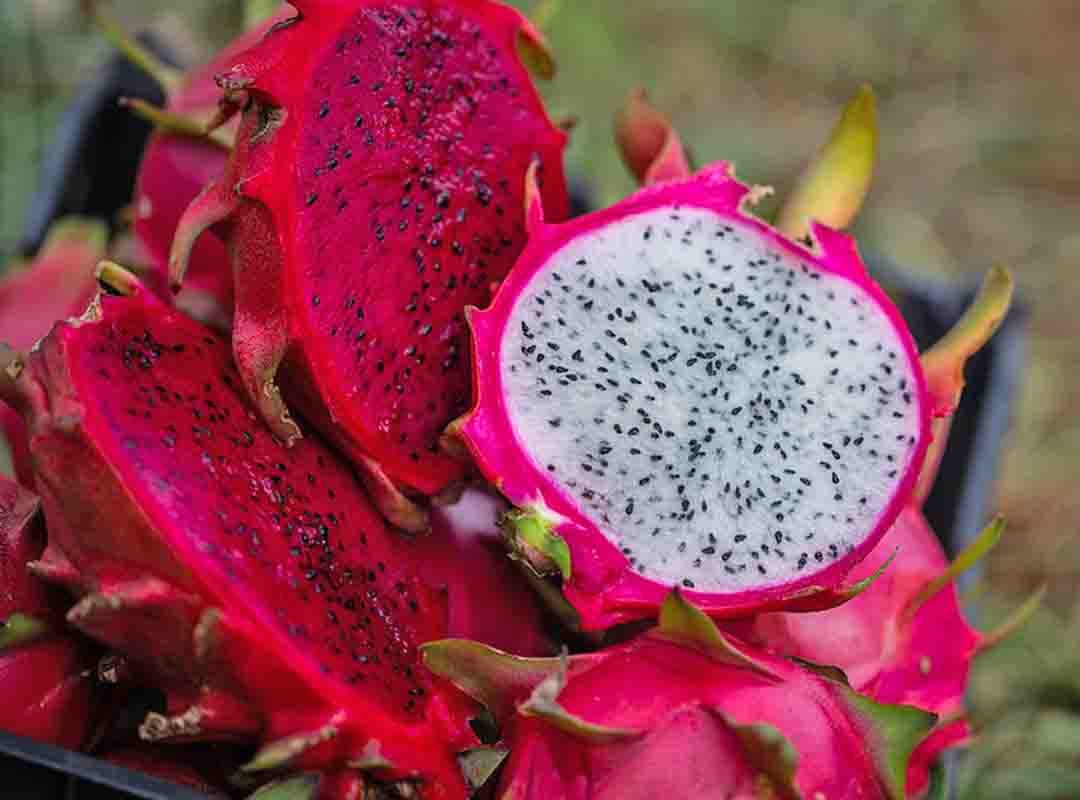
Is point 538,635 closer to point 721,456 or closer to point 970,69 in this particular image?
point 721,456

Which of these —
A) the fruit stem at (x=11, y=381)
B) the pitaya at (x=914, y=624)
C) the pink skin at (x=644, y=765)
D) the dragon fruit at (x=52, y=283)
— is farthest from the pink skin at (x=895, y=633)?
the dragon fruit at (x=52, y=283)

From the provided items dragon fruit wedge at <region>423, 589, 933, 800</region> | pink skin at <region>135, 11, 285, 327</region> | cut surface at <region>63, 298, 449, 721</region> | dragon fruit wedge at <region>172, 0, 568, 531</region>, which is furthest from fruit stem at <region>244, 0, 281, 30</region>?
dragon fruit wedge at <region>423, 589, 933, 800</region>

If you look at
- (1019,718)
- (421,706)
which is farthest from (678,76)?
(421,706)

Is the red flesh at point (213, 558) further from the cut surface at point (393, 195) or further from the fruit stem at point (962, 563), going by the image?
the fruit stem at point (962, 563)

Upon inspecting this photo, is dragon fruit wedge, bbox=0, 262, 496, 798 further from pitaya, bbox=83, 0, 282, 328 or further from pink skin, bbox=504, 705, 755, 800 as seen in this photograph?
pitaya, bbox=83, 0, 282, 328

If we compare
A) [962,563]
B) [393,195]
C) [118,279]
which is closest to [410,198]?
[393,195]
